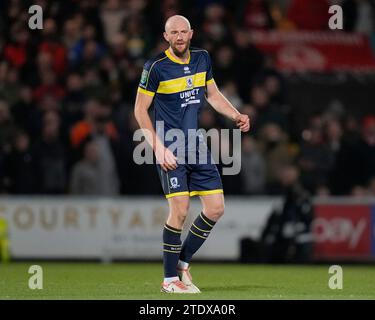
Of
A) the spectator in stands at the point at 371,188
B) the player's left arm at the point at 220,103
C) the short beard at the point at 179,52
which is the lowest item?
the spectator in stands at the point at 371,188

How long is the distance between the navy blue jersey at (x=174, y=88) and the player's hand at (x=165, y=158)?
8.8 inches

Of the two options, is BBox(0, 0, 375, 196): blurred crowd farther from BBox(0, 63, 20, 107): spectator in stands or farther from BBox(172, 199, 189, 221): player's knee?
BBox(172, 199, 189, 221): player's knee

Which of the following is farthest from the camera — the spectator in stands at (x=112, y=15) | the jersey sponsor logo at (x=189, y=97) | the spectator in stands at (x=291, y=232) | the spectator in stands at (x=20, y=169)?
the spectator in stands at (x=112, y=15)

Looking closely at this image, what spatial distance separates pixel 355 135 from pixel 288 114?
3.69 ft

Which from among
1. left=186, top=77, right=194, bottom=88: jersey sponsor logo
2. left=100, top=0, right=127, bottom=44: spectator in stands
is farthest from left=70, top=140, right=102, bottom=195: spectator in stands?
left=186, top=77, right=194, bottom=88: jersey sponsor logo

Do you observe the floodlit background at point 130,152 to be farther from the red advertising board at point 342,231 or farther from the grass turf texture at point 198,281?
the grass turf texture at point 198,281

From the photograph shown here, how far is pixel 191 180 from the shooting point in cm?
1023

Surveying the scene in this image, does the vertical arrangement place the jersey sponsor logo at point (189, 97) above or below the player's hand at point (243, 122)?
above

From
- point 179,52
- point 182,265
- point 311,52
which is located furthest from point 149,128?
point 311,52

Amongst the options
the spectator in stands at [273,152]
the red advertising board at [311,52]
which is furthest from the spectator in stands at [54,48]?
the red advertising board at [311,52]

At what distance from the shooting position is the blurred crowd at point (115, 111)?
16812 mm

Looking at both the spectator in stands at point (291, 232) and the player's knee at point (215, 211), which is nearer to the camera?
the player's knee at point (215, 211)

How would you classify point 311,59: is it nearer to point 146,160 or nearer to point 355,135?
point 355,135
